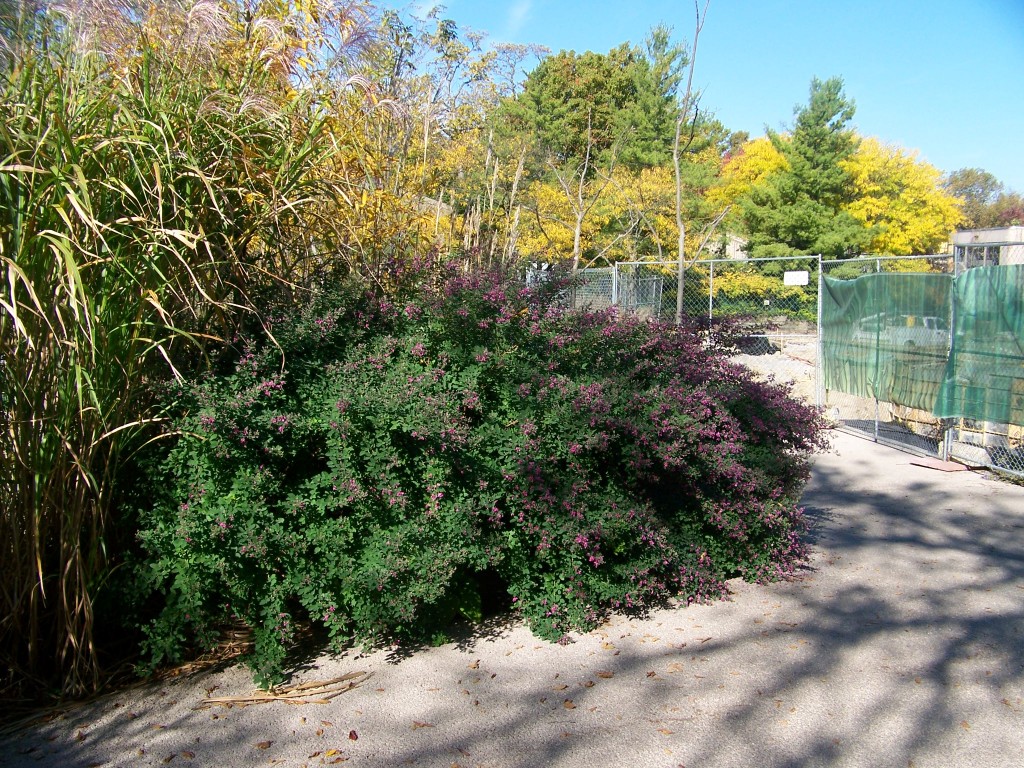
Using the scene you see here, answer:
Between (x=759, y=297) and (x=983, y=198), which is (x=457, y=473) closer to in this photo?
(x=759, y=297)

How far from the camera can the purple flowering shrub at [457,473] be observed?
370cm

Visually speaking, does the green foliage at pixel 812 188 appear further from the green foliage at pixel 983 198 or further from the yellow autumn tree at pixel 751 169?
the green foliage at pixel 983 198

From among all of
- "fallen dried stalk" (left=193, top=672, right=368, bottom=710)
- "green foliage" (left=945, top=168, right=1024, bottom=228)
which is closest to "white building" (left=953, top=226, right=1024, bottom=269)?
"fallen dried stalk" (left=193, top=672, right=368, bottom=710)

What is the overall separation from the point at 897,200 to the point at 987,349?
100 feet

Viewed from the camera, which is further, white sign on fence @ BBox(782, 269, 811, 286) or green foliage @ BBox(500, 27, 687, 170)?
green foliage @ BBox(500, 27, 687, 170)

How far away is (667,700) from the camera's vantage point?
352cm

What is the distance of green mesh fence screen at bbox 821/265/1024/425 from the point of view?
7629 millimetres

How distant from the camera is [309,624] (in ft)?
14.4

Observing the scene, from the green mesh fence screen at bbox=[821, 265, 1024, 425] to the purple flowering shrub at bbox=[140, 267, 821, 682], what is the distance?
11.7 feet

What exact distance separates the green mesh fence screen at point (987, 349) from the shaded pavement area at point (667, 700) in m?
3.34

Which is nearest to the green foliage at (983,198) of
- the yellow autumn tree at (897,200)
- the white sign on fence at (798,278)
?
the yellow autumn tree at (897,200)

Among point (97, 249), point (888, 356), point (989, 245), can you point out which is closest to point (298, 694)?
point (97, 249)

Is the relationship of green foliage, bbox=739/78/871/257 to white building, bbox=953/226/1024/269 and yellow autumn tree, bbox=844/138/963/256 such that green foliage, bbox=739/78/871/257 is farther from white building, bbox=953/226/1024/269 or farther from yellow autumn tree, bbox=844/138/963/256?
white building, bbox=953/226/1024/269

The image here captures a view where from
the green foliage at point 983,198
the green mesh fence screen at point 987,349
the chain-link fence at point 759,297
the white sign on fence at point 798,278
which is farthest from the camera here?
the green foliage at point 983,198
